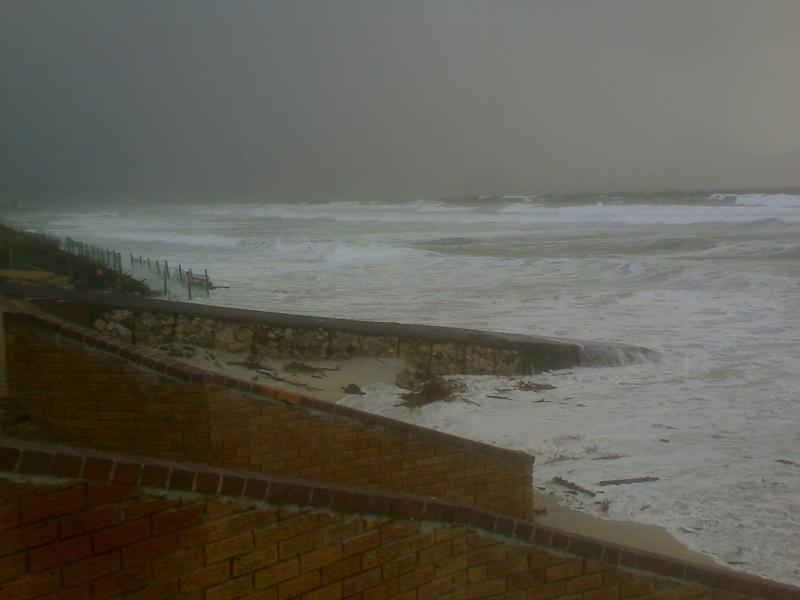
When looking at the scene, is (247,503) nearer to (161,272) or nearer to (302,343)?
(302,343)

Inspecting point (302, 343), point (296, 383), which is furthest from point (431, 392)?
point (302, 343)

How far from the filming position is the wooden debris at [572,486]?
7844 millimetres

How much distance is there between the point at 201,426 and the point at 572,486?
4.51 metres

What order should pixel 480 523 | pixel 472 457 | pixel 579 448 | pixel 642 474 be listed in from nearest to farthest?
pixel 480 523, pixel 472 457, pixel 642 474, pixel 579 448

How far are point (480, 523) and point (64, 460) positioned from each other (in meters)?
1.83

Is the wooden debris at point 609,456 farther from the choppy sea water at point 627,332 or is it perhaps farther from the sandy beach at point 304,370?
the sandy beach at point 304,370

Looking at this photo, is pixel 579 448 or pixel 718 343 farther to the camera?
pixel 718 343

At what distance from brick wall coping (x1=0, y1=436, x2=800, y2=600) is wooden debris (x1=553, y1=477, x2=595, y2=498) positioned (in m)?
3.92

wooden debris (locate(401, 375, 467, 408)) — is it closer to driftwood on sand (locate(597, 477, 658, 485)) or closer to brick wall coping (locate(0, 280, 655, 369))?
brick wall coping (locate(0, 280, 655, 369))

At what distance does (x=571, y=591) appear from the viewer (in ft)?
12.0

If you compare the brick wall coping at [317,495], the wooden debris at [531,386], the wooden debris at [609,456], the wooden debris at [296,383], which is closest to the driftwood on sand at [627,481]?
the wooden debris at [609,456]

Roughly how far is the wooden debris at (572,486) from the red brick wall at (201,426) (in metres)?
2.71

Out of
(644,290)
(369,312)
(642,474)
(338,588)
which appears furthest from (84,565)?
(644,290)

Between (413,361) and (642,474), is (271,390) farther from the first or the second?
(413,361)
